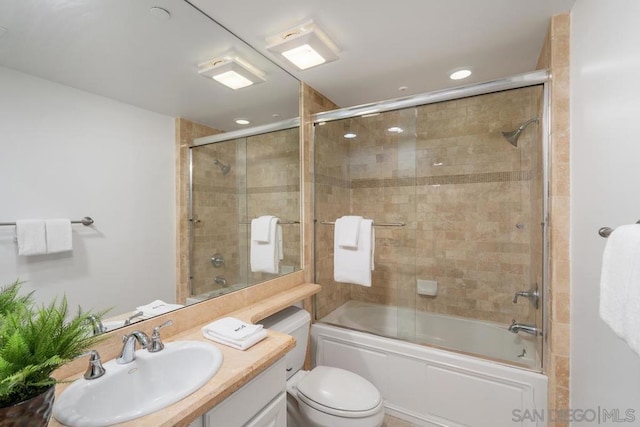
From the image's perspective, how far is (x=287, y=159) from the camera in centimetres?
211

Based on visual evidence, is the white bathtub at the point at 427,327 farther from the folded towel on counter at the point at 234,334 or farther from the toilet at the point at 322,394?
the folded towel on counter at the point at 234,334

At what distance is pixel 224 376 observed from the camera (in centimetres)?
91

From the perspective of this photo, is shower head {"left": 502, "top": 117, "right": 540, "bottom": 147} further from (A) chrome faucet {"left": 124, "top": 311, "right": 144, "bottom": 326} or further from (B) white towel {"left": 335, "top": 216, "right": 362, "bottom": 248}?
(A) chrome faucet {"left": 124, "top": 311, "right": 144, "bottom": 326}

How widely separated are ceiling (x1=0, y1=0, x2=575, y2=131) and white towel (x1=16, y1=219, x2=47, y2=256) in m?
0.50

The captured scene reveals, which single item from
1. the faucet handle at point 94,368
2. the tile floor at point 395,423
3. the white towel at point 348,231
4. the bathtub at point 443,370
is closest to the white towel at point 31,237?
the faucet handle at point 94,368

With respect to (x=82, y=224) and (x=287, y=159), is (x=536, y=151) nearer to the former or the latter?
(x=287, y=159)

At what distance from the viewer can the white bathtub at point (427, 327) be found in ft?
6.98

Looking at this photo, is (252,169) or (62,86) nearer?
(62,86)

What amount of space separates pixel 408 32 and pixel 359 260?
59.1 inches

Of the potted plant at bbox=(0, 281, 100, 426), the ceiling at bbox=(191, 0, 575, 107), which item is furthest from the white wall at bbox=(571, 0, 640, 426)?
the potted plant at bbox=(0, 281, 100, 426)

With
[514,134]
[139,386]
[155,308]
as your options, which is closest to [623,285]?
[139,386]

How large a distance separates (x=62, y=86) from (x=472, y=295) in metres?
3.03

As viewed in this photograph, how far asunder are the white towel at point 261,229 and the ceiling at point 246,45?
66 centimetres

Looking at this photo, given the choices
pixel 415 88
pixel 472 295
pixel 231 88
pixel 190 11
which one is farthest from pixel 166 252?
pixel 472 295
